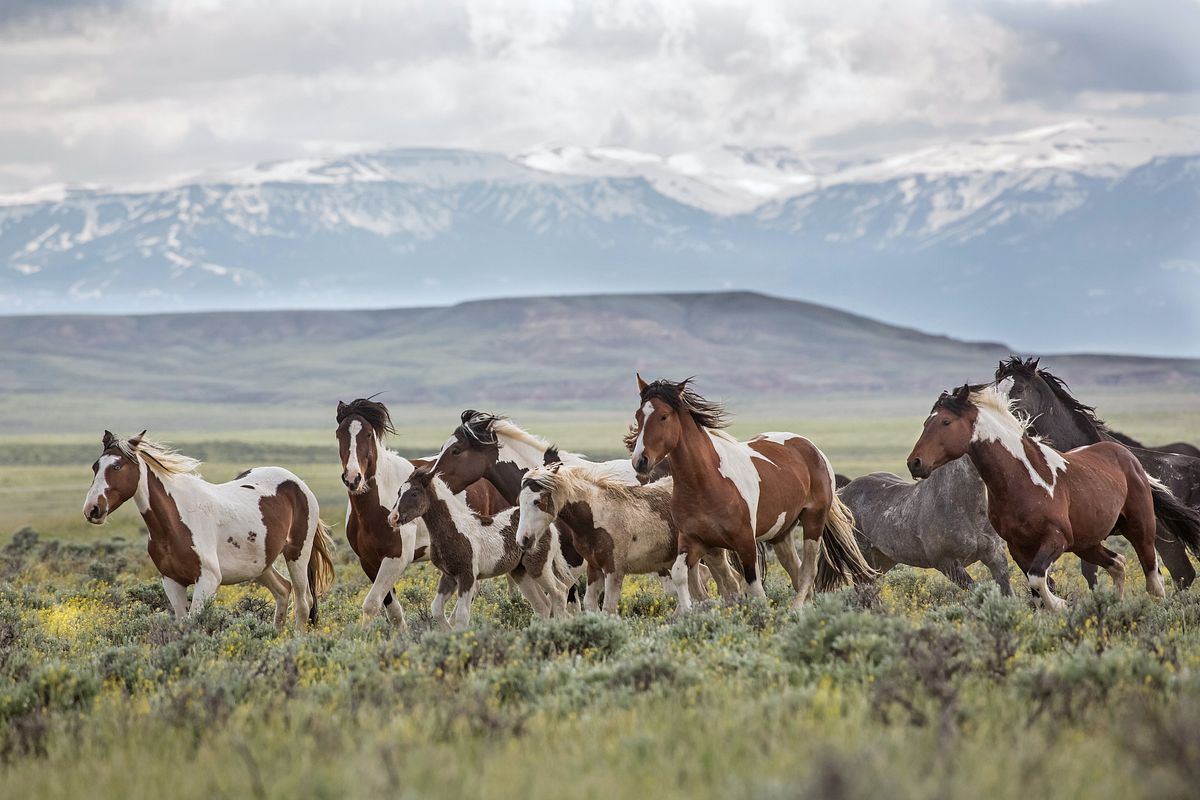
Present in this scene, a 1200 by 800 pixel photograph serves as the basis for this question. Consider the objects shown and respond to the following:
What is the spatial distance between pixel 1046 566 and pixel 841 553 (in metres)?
3.17

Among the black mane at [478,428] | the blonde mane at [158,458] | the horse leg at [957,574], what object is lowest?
the horse leg at [957,574]

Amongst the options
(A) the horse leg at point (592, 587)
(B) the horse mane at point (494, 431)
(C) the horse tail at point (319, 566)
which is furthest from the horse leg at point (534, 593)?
(C) the horse tail at point (319, 566)

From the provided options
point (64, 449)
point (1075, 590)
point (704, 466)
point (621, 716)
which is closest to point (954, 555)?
point (1075, 590)

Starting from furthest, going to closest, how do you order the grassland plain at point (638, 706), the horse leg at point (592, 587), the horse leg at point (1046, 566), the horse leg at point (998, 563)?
the horse leg at point (998, 563) → the horse leg at point (592, 587) → the horse leg at point (1046, 566) → the grassland plain at point (638, 706)

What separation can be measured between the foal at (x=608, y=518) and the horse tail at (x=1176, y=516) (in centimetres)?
447

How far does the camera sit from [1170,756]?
6023mm

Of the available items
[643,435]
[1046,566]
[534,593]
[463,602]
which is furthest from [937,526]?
[463,602]

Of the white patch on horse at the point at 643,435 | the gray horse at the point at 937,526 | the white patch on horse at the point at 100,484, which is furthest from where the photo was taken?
the gray horse at the point at 937,526

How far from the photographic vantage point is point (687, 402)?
490 inches

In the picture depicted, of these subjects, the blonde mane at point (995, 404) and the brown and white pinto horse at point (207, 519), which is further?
the brown and white pinto horse at point (207, 519)

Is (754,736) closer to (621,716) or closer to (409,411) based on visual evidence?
(621,716)

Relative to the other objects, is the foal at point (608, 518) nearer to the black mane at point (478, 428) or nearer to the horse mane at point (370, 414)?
the black mane at point (478, 428)

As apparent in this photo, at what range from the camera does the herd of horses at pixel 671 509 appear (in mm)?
11742

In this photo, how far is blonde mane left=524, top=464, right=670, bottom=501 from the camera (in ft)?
40.5
